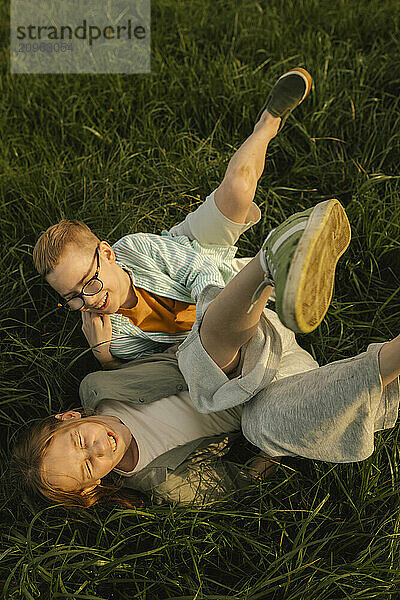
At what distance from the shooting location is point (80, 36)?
3.48 m

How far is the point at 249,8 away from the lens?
3482mm

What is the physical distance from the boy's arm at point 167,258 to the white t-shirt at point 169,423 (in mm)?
394

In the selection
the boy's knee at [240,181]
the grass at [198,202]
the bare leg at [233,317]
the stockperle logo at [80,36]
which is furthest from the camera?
the stockperle logo at [80,36]

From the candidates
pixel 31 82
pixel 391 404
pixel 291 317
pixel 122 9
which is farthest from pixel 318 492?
pixel 122 9

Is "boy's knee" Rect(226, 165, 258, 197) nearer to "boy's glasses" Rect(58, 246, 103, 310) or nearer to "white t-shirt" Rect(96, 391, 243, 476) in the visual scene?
Result: "boy's glasses" Rect(58, 246, 103, 310)

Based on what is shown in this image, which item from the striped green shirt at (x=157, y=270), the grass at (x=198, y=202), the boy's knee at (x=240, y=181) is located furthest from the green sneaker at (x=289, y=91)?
the striped green shirt at (x=157, y=270)

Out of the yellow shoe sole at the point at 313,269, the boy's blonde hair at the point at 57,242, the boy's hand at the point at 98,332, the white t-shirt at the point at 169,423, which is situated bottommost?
the white t-shirt at the point at 169,423

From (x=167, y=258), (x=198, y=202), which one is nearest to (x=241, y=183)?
(x=167, y=258)

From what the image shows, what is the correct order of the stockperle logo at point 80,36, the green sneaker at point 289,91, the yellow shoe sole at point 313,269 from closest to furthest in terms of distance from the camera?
the yellow shoe sole at point 313,269
the green sneaker at point 289,91
the stockperle logo at point 80,36

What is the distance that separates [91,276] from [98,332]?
21 centimetres

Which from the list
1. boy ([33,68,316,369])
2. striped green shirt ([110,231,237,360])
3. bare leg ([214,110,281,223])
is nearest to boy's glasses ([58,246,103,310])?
boy ([33,68,316,369])

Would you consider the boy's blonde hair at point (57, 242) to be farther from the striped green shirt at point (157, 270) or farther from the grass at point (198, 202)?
the grass at point (198, 202)

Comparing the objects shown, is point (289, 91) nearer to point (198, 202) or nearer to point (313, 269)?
point (198, 202)

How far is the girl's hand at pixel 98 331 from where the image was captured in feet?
6.89
